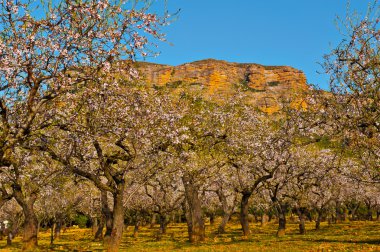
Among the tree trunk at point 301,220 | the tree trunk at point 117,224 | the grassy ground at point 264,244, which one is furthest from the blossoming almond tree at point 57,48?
the tree trunk at point 301,220

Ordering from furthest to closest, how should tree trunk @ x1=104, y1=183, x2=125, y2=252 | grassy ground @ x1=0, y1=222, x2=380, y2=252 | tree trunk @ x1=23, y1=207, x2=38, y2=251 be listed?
tree trunk @ x1=23, y1=207, x2=38, y2=251 < grassy ground @ x1=0, y1=222, x2=380, y2=252 < tree trunk @ x1=104, y1=183, x2=125, y2=252

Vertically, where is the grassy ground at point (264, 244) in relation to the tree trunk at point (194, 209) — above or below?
below

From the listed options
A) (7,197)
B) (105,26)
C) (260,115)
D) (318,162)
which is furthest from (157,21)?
(318,162)

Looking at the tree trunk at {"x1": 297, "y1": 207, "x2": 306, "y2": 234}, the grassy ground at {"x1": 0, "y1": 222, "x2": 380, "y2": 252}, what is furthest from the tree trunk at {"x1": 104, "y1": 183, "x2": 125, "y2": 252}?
the tree trunk at {"x1": 297, "y1": 207, "x2": 306, "y2": 234}

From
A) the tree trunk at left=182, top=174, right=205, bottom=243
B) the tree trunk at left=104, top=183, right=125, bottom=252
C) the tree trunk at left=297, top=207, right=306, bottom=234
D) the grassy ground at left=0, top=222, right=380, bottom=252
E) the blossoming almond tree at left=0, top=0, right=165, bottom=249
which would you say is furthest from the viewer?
the tree trunk at left=297, top=207, right=306, bottom=234

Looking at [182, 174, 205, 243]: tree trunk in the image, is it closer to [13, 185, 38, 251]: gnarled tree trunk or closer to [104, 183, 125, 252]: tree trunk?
[104, 183, 125, 252]: tree trunk

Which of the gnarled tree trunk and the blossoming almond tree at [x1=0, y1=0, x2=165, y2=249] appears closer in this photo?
the blossoming almond tree at [x1=0, y1=0, x2=165, y2=249]

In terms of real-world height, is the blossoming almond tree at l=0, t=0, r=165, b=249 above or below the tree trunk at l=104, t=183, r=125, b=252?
above

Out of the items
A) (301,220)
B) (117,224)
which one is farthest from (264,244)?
(301,220)

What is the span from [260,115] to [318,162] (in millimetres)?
10847

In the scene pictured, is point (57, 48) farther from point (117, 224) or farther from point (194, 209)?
point (194, 209)

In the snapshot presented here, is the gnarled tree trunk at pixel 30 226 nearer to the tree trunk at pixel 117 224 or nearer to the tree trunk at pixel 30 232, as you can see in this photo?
the tree trunk at pixel 30 232

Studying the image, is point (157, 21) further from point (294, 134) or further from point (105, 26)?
point (294, 134)

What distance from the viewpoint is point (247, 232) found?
43.1 meters
